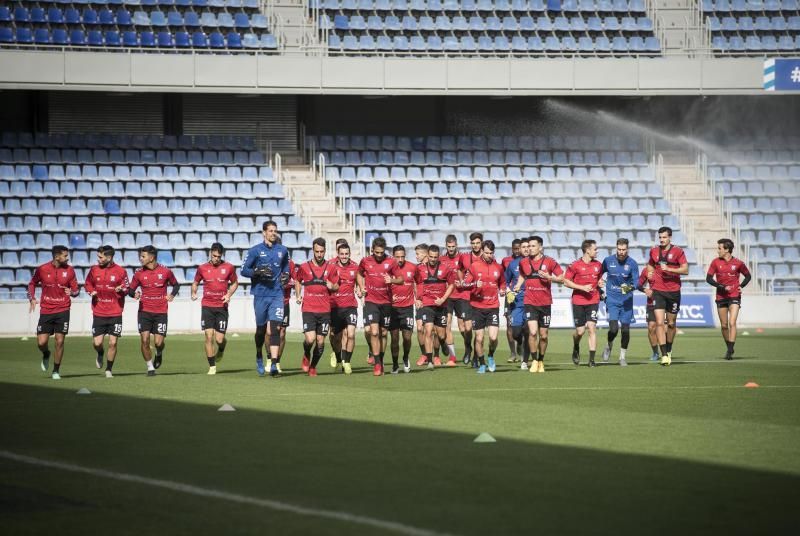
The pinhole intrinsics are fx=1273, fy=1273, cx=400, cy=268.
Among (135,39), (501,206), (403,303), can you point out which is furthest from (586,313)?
(135,39)

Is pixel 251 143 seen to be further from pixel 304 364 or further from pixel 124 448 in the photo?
pixel 124 448

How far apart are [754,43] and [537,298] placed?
2774cm

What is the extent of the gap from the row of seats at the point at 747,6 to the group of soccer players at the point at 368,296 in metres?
24.6

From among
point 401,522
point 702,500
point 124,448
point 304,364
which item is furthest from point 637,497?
point 304,364

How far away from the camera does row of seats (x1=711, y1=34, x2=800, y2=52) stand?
45.3 meters

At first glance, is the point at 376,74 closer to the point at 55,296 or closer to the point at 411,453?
the point at 55,296

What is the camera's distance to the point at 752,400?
1582 centimetres

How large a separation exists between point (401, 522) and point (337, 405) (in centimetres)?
760

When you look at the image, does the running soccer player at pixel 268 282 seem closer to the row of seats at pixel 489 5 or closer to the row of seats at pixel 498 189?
the row of seats at pixel 498 189

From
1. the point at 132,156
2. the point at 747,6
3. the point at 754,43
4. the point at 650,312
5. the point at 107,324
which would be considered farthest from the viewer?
the point at 747,6

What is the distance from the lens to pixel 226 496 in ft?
29.2

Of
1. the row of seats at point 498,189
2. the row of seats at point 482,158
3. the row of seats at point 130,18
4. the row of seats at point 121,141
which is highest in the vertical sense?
the row of seats at point 130,18

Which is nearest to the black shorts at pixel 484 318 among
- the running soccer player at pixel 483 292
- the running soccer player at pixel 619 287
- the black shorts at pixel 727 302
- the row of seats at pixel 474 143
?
the running soccer player at pixel 483 292

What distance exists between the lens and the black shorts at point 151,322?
846 inches
